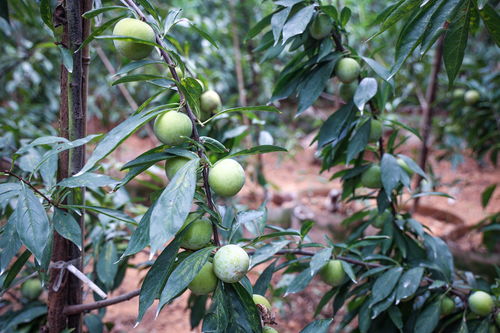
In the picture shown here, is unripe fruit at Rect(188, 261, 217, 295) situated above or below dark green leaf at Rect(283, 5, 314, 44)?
below

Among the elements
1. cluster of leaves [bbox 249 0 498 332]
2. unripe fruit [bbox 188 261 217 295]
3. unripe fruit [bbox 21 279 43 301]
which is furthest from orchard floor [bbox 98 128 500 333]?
unripe fruit [bbox 188 261 217 295]

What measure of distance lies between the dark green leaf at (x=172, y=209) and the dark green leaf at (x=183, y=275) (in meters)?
0.08

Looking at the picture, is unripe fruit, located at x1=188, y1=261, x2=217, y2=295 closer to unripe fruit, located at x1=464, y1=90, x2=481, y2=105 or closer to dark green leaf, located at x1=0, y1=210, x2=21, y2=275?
dark green leaf, located at x1=0, y1=210, x2=21, y2=275

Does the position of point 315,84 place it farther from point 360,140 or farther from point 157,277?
point 157,277

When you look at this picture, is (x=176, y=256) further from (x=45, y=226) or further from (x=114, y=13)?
(x=114, y=13)

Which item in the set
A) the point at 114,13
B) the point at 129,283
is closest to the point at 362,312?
the point at 129,283

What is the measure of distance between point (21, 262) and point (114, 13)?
1.89 meters

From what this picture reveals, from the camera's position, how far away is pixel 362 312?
0.73 meters

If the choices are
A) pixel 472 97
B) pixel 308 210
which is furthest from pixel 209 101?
pixel 308 210

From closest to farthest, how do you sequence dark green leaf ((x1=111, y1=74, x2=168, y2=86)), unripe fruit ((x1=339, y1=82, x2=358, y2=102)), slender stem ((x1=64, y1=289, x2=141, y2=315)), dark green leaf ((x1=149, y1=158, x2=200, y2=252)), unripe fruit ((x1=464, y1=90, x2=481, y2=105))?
1. dark green leaf ((x1=149, y1=158, x2=200, y2=252))
2. dark green leaf ((x1=111, y1=74, x2=168, y2=86))
3. slender stem ((x1=64, y1=289, x2=141, y2=315))
4. unripe fruit ((x1=339, y1=82, x2=358, y2=102))
5. unripe fruit ((x1=464, y1=90, x2=481, y2=105))

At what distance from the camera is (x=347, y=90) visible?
0.81m

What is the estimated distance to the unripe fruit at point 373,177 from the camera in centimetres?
80

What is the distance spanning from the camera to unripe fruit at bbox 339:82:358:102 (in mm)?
799

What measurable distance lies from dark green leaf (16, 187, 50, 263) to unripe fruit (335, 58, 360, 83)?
21.6 inches
